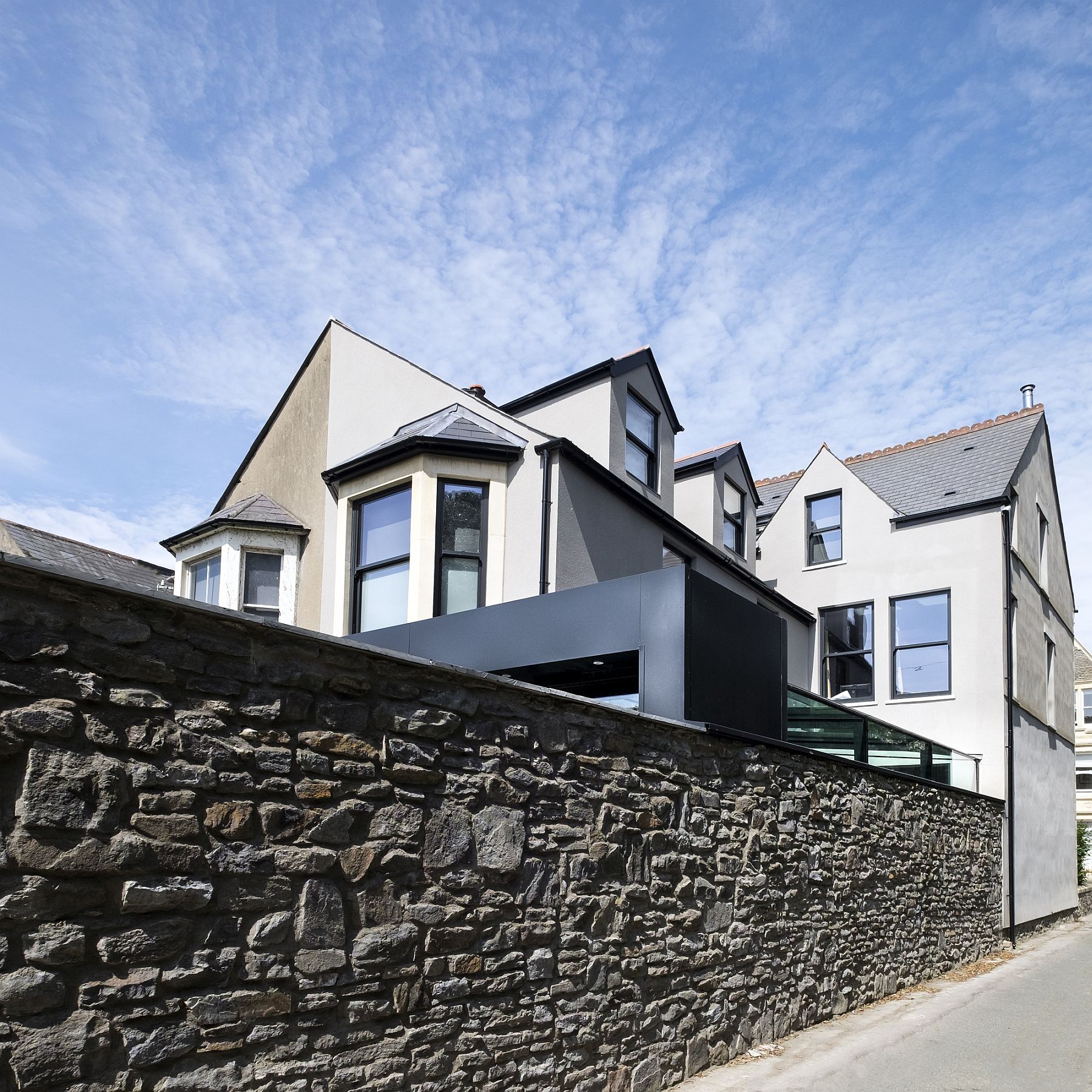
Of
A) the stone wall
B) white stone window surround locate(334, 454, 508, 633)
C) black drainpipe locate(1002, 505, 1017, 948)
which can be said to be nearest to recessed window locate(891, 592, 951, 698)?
black drainpipe locate(1002, 505, 1017, 948)

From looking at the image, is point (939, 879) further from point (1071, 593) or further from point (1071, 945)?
point (1071, 593)

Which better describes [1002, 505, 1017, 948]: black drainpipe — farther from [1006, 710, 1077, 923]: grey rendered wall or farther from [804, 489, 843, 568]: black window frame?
[804, 489, 843, 568]: black window frame

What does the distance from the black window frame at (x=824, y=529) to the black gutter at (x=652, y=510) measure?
6.45 ft

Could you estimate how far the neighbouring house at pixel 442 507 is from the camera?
10727 millimetres

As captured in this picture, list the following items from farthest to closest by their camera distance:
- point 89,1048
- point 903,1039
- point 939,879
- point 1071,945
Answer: point 1071,945
point 939,879
point 903,1039
point 89,1048

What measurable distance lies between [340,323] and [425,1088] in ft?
34.8

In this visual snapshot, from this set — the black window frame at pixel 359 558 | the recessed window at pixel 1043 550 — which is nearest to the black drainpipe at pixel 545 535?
the black window frame at pixel 359 558

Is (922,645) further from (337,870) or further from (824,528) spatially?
(337,870)

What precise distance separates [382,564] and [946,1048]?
748 cm

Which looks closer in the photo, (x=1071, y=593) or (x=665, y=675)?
(x=665, y=675)

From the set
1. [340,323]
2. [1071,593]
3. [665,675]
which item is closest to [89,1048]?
[665,675]

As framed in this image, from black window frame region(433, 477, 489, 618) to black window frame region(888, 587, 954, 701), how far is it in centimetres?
964

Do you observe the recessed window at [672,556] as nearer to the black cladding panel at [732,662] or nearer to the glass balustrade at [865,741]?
the glass balustrade at [865,741]

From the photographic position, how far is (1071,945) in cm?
1598
